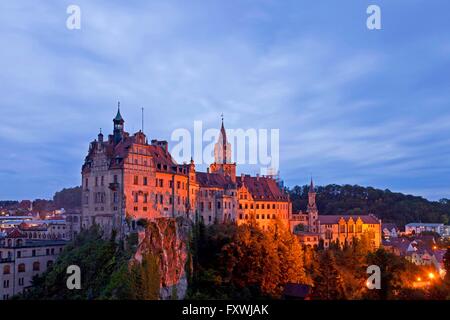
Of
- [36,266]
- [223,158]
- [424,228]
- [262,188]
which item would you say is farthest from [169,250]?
[424,228]

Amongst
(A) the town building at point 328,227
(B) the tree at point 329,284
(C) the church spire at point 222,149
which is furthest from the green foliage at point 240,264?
(A) the town building at point 328,227

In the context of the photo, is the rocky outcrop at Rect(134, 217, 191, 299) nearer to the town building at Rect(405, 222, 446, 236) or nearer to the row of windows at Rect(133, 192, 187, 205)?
the row of windows at Rect(133, 192, 187, 205)

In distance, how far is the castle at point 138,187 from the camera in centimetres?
4309

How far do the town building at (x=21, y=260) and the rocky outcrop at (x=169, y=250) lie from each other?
12.3 metres

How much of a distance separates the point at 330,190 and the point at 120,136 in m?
89.7

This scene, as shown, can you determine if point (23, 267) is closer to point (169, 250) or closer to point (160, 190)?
point (169, 250)

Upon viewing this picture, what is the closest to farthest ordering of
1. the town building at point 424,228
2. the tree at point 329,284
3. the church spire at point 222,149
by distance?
the tree at point 329,284, the church spire at point 222,149, the town building at point 424,228

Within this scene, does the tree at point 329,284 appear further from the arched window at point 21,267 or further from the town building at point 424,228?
the town building at point 424,228

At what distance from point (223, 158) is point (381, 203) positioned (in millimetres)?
72208

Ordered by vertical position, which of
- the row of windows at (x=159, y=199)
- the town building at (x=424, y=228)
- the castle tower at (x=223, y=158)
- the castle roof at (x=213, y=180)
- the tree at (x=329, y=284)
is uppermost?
the castle tower at (x=223, y=158)

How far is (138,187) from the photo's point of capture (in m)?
44.4

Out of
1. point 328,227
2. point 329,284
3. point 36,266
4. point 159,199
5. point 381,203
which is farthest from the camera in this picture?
point 381,203

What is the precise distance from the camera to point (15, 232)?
45.8 m
